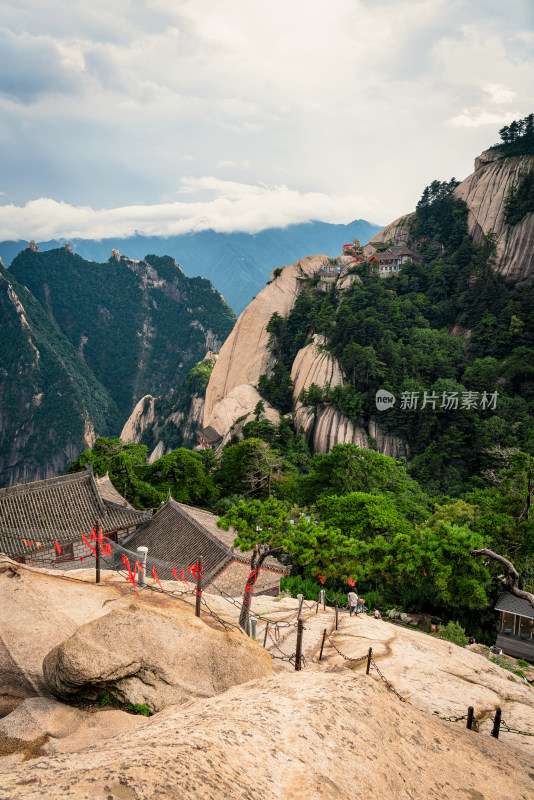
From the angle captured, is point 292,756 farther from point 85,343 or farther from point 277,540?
point 85,343

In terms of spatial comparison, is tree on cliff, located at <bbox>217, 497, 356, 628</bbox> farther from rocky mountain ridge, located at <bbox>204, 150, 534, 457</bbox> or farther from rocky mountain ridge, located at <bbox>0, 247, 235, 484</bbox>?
rocky mountain ridge, located at <bbox>0, 247, 235, 484</bbox>

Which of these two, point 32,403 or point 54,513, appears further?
point 32,403

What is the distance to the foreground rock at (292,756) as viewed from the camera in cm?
418

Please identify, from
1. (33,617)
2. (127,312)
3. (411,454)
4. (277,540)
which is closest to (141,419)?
(411,454)

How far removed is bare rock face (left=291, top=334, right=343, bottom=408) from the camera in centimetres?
4778

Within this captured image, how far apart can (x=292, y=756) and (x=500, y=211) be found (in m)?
55.6

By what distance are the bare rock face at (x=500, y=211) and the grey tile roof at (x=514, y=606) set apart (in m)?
37.3

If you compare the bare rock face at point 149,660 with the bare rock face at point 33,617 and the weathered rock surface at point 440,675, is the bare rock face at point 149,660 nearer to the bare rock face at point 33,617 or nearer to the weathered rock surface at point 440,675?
the bare rock face at point 33,617

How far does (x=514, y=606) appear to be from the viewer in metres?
18.9

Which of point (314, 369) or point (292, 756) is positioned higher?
point (314, 369)

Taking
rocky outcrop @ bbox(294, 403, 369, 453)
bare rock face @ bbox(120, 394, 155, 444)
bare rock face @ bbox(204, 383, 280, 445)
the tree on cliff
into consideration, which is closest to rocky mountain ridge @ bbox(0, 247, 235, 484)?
bare rock face @ bbox(120, 394, 155, 444)

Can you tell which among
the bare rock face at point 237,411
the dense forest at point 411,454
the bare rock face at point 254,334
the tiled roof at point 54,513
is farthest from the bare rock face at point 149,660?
the bare rock face at point 254,334

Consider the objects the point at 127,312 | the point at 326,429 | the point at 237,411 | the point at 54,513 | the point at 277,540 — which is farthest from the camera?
the point at 127,312

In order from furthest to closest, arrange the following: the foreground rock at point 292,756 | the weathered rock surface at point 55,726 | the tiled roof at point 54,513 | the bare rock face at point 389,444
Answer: the bare rock face at point 389,444 → the tiled roof at point 54,513 → the weathered rock surface at point 55,726 → the foreground rock at point 292,756
